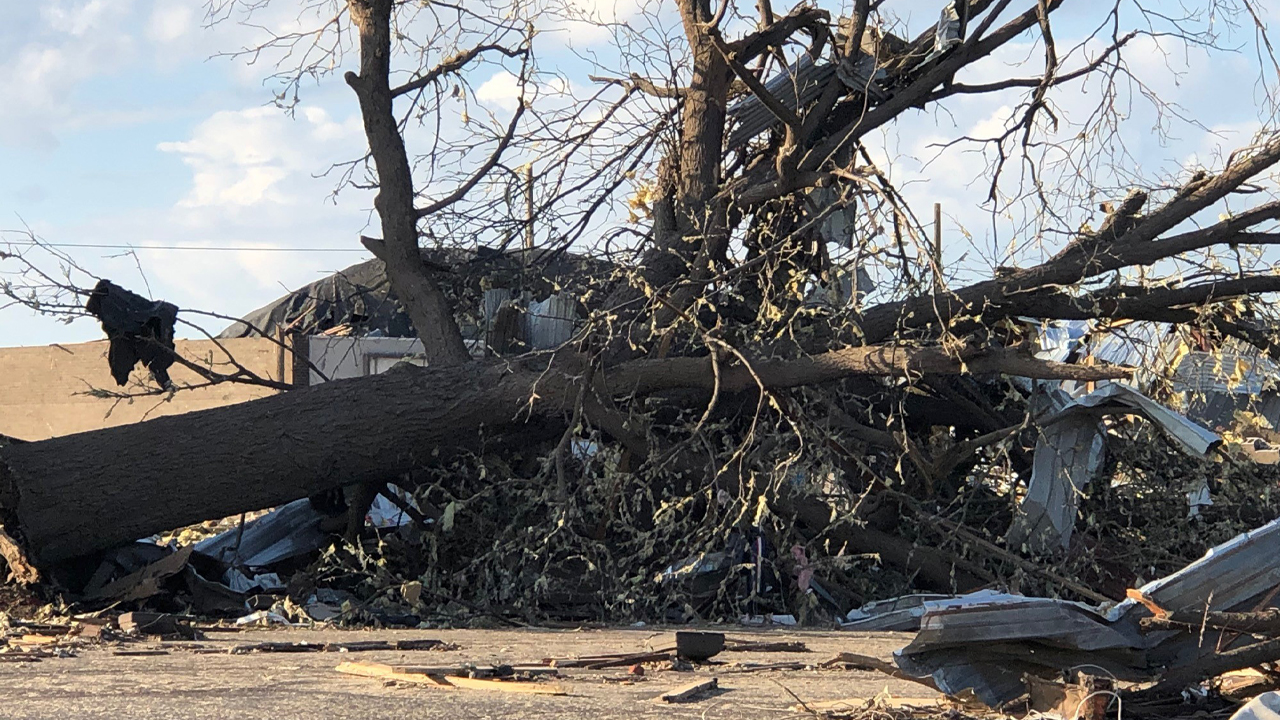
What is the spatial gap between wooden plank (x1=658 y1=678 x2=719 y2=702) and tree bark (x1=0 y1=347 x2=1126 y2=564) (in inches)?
95.9

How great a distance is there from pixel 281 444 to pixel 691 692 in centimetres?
343

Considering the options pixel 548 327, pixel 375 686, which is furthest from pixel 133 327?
pixel 375 686

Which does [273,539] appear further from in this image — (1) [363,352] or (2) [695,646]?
(1) [363,352]

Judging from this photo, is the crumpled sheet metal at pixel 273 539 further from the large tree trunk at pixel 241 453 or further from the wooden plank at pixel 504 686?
the wooden plank at pixel 504 686

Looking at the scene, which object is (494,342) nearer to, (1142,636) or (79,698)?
(79,698)

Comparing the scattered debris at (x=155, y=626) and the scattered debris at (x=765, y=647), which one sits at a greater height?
the scattered debris at (x=155, y=626)

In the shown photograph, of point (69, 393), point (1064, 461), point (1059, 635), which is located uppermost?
point (69, 393)

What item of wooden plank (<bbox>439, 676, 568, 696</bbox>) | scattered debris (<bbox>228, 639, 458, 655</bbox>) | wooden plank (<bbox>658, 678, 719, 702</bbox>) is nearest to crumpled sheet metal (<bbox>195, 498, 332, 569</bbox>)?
scattered debris (<bbox>228, 639, 458, 655</bbox>)

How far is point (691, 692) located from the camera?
3.33 m

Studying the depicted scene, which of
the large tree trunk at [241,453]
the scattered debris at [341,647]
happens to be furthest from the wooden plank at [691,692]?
the large tree trunk at [241,453]

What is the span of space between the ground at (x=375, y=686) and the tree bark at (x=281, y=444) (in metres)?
1.29

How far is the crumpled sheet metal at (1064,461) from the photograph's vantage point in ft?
20.8

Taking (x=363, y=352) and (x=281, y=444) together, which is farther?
(x=363, y=352)

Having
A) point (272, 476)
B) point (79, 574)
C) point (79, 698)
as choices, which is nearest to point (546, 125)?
point (272, 476)
